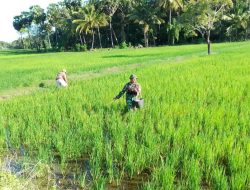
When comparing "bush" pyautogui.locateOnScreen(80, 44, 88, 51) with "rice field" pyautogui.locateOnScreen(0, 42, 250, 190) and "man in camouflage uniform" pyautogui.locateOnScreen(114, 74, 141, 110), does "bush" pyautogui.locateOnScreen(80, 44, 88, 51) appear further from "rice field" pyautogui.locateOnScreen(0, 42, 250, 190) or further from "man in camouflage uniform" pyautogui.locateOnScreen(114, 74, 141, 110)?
"man in camouflage uniform" pyautogui.locateOnScreen(114, 74, 141, 110)

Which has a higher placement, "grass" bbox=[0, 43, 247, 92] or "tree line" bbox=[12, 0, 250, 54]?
"tree line" bbox=[12, 0, 250, 54]

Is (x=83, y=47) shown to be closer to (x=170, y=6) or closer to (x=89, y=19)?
(x=89, y=19)

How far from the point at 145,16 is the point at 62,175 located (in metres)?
42.4

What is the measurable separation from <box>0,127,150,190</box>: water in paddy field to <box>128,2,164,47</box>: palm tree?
1606 inches

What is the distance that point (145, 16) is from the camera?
1793 inches

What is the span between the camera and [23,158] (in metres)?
5.48

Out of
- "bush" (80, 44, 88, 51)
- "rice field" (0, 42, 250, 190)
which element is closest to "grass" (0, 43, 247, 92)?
"rice field" (0, 42, 250, 190)

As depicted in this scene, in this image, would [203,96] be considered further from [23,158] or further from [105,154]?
[23,158]

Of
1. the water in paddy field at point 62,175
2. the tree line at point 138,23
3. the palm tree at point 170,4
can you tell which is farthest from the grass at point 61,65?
the palm tree at point 170,4

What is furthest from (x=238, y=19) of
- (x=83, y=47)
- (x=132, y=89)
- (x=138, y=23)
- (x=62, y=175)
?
(x=62, y=175)

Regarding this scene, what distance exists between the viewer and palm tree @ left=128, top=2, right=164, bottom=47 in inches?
1778

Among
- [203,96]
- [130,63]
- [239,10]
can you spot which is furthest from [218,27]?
[203,96]

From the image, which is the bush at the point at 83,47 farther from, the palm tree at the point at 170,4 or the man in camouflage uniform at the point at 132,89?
the man in camouflage uniform at the point at 132,89

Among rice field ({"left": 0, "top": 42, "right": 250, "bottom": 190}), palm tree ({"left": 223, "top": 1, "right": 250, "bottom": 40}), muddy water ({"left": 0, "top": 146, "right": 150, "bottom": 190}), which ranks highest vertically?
palm tree ({"left": 223, "top": 1, "right": 250, "bottom": 40})
